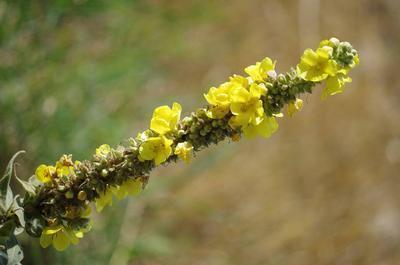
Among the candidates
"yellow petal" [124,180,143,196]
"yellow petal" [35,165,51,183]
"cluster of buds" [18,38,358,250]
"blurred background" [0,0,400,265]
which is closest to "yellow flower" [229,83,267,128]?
"cluster of buds" [18,38,358,250]

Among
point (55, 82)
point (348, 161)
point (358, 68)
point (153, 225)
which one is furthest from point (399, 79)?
point (55, 82)

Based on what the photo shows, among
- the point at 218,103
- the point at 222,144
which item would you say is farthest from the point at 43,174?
the point at 222,144

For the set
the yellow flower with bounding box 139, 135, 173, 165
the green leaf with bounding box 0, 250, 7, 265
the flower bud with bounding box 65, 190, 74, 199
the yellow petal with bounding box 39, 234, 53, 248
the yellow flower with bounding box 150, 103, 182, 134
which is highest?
the yellow flower with bounding box 150, 103, 182, 134

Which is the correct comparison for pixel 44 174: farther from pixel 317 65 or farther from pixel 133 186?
pixel 317 65

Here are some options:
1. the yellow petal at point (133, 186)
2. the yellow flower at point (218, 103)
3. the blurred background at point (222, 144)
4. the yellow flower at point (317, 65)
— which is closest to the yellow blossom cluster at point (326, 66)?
the yellow flower at point (317, 65)

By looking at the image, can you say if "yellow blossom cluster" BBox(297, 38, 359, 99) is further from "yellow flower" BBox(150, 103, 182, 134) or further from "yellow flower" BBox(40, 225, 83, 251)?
"yellow flower" BBox(40, 225, 83, 251)

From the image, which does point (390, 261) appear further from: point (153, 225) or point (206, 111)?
point (206, 111)
